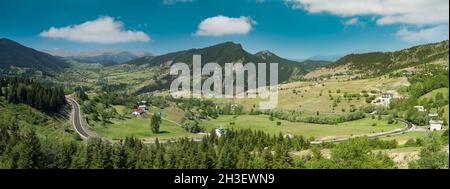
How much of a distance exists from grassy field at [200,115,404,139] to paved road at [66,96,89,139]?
4905cm

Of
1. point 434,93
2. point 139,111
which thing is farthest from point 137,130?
point 434,93

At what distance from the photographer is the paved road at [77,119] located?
13409 cm

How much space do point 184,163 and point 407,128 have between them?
90.2 m

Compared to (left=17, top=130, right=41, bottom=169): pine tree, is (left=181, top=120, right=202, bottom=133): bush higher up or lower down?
lower down

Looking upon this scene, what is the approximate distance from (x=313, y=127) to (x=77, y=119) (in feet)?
279

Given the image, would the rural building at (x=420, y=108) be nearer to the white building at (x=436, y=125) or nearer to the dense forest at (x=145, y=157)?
the white building at (x=436, y=125)

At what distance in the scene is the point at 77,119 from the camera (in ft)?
506

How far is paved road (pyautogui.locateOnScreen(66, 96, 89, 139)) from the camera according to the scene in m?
134

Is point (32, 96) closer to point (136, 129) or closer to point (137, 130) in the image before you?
point (136, 129)

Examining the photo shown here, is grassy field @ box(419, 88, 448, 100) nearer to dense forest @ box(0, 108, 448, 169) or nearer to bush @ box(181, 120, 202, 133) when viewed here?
bush @ box(181, 120, 202, 133)

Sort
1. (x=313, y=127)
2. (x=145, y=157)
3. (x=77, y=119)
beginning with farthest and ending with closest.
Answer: (x=313, y=127) → (x=77, y=119) → (x=145, y=157)

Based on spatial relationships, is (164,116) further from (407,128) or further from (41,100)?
(407,128)

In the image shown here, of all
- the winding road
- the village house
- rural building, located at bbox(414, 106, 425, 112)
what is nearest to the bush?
the winding road
